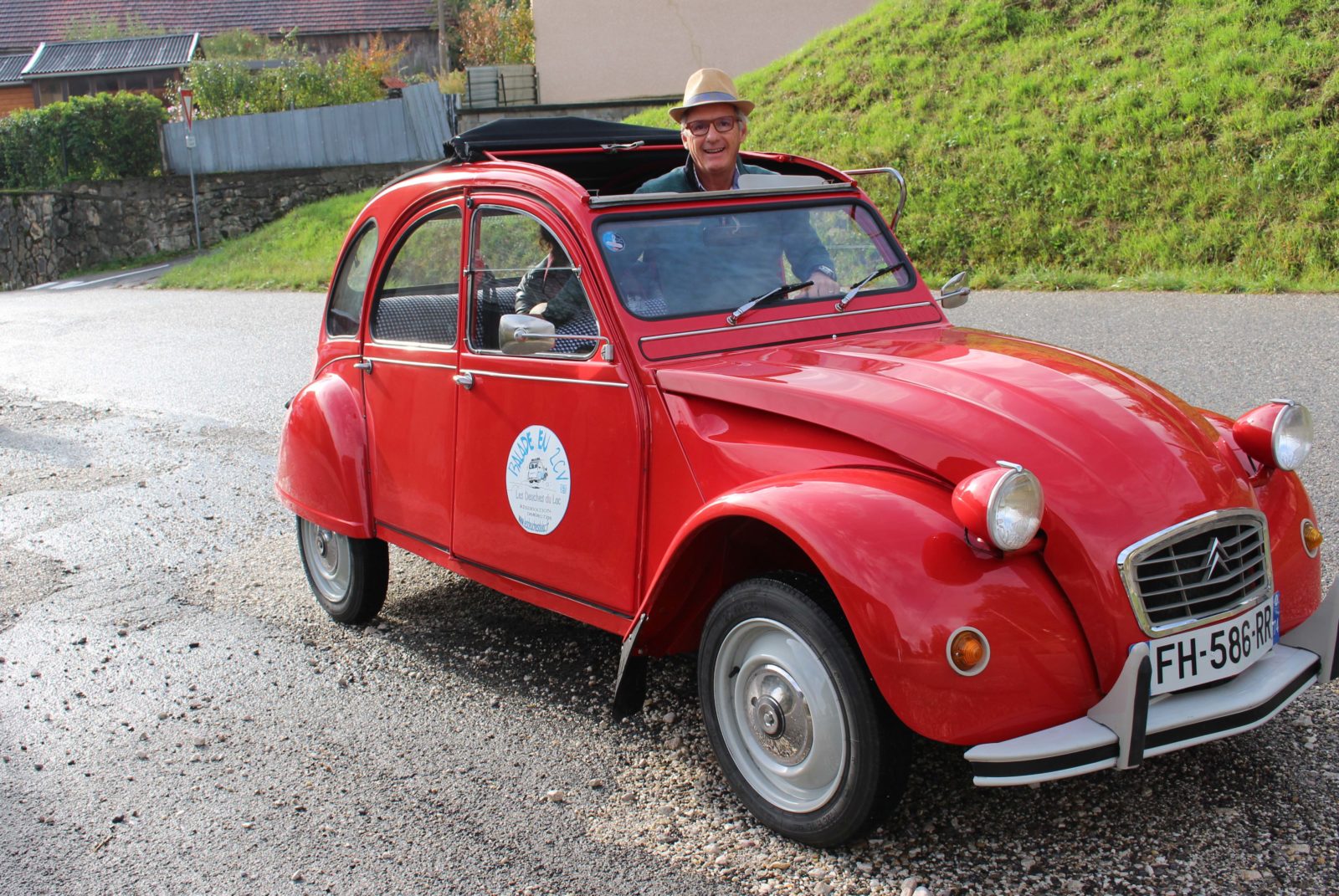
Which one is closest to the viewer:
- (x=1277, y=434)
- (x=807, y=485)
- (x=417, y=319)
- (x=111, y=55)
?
(x=807, y=485)

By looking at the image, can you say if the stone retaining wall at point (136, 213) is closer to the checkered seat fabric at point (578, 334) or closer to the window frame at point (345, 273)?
the window frame at point (345, 273)

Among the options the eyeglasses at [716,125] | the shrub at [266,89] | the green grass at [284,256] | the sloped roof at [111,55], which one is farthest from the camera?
the sloped roof at [111,55]

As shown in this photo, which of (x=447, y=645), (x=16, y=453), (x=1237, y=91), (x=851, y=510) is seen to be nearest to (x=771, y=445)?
(x=851, y=510)

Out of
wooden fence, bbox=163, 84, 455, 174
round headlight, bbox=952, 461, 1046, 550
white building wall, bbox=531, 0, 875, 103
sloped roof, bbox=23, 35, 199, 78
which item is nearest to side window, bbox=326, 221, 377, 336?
round headlight, bbox=952, 461, 1046, 550

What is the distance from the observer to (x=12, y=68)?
4428 cm

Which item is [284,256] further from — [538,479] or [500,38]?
[538,479]

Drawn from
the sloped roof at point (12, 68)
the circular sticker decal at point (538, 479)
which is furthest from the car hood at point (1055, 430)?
the sloped roof at point (12, 68)

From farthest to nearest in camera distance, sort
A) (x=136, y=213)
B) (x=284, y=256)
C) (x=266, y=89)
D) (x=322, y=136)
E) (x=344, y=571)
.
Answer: (x=266, y=89) < (x=322, y=136) < (x=136, y=213) < (x=284, y=256) < (x=344, y=571)

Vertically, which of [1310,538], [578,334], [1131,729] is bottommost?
[1131,729]

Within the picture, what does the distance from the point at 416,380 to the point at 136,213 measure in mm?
28575

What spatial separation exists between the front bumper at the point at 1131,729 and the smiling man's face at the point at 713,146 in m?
2.52

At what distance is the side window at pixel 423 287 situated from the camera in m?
4.41

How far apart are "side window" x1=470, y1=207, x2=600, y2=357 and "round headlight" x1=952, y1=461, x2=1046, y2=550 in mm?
1436

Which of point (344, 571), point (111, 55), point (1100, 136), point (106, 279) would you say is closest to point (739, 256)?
point (344, 571)
